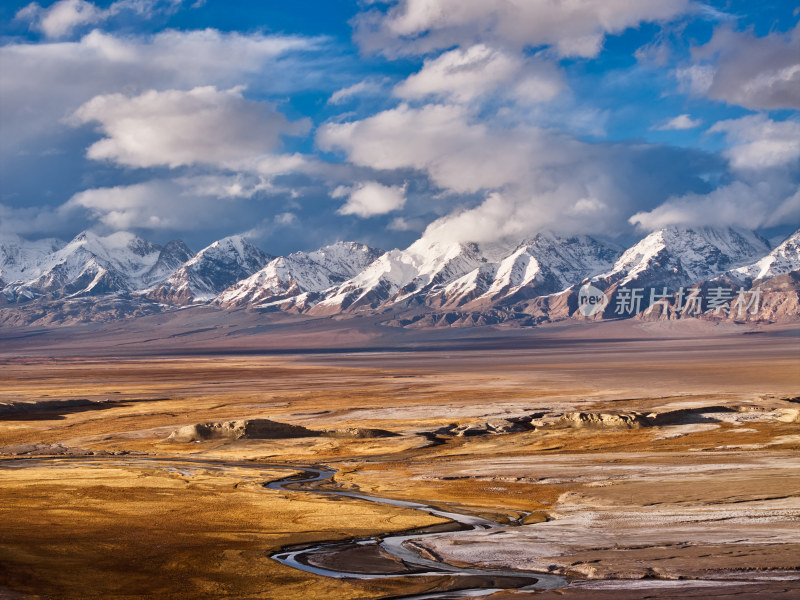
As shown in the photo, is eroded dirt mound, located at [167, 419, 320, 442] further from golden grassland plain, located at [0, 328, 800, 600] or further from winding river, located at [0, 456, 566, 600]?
winding river, located at [0, 456, 566, 600]

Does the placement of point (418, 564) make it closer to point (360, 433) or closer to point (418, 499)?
point (418, 499)

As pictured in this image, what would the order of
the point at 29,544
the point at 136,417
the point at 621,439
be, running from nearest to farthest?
the point at 29,544 → the point at 621,439 → the point at 136,417

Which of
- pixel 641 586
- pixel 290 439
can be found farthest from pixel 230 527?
pixel 290 439

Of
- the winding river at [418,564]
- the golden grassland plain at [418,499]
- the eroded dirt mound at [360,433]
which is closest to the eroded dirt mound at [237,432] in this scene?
the golden grassland plain at [418,499]

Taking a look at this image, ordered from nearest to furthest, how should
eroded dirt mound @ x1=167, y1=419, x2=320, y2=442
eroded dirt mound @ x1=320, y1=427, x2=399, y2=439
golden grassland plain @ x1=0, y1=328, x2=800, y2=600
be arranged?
golden grassland plain @ x1=0, y1=328, x2=800, y2=600
eroded dirt mound @ x1=320, y1=427, x2=399, y2=439
eroded dirt mound @ x1=167, y1=419, x2=320, y2=442

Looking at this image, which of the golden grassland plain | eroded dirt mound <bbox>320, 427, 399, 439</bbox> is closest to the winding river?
the golden grassland plain

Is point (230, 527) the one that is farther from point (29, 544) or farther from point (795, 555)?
point (795, 555)

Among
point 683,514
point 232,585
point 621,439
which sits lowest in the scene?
point 621,439

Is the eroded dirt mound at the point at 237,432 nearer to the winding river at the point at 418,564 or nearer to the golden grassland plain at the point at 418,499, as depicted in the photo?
the golden grassland plain at the point at 418,499
